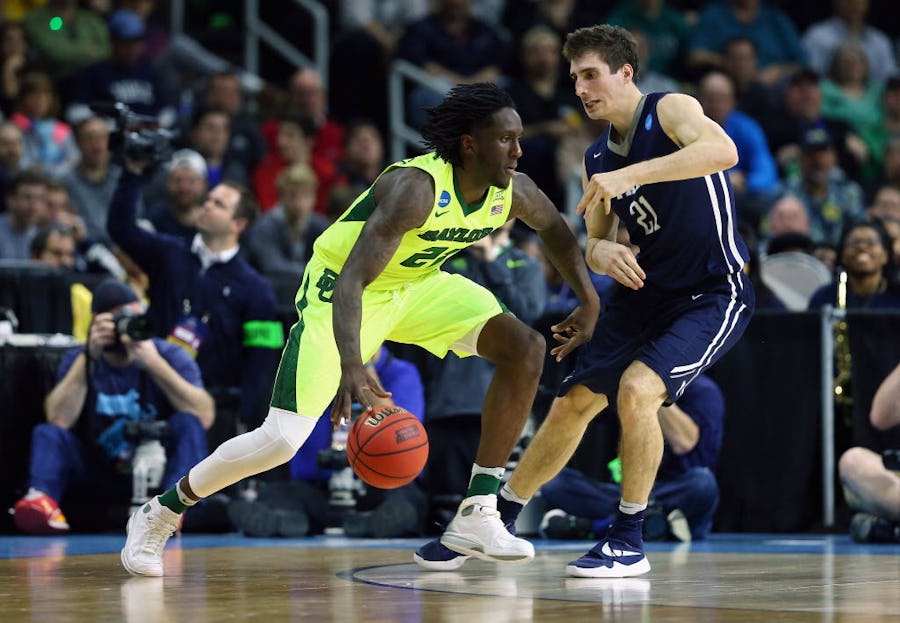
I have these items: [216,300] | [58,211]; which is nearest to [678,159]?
[216,300]

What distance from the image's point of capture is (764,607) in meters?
5.18

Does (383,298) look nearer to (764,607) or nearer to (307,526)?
(764,607)

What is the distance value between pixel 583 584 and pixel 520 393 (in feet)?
3.10

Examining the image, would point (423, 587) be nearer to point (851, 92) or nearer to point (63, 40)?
point (63, 40)

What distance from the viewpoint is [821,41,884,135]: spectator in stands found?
1508 cm

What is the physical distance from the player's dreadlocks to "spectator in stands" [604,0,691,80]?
946 centimetres

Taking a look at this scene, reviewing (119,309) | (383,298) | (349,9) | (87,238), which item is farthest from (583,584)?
(349,9)

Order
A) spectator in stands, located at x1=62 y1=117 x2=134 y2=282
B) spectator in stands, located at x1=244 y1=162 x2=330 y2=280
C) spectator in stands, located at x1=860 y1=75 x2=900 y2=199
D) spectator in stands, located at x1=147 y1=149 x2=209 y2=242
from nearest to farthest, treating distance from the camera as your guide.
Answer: spectator in stands, located at x1=147 y1=149 x2=209 y2=242, spectator in stands, located at x1=244 y1=162 x2=330 y2=280, spectator in stands, located at x1=62 y1=117 x2=134 y2=282, spectator in stands, located at x1=860 y1=75 x2=900 y2=199

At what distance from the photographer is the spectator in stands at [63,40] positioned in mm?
14867

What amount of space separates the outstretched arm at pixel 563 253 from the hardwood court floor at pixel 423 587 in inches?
39.6

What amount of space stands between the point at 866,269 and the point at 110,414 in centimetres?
473

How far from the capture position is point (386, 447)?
19.6ft

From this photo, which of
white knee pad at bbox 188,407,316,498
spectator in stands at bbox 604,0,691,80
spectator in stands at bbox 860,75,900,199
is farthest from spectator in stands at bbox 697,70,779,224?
white knee pad at bbox 188,407,316,498

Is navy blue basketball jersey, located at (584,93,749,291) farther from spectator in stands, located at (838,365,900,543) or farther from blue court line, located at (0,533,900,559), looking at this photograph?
spectator in stands, located at (838,365,900,543)
